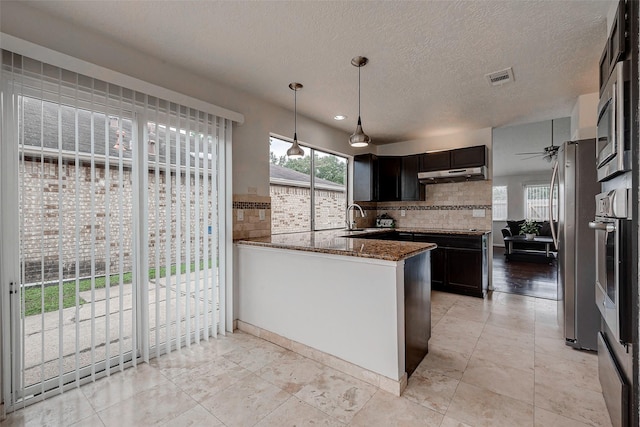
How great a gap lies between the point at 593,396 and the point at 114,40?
13.1 ft

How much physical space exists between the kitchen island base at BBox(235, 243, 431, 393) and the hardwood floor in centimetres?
276

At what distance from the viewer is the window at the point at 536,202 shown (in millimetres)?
8742

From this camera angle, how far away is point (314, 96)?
308 cm

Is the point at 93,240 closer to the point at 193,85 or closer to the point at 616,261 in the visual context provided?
the point at 193,85

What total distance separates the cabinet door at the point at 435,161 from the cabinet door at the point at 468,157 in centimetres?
8

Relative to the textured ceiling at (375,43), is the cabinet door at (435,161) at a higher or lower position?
lower

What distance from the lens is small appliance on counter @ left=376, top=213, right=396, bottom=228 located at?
16.3 feet

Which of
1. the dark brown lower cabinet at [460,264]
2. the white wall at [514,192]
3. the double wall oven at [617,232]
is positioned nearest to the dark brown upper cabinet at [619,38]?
the double wall oven at [617,232]

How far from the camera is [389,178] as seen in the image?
4.80m

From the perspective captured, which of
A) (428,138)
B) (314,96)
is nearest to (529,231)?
(428,138)

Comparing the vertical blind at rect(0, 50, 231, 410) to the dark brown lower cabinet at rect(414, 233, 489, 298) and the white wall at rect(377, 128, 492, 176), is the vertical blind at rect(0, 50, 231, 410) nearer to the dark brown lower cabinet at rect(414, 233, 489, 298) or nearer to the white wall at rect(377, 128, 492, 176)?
the dark brown lower cabinet at rect(414, 233, 489, 298)

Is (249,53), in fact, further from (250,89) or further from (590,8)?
(590,8)

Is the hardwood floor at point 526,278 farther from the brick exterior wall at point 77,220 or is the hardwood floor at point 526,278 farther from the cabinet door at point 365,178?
the brick exterior wall at point 77,220

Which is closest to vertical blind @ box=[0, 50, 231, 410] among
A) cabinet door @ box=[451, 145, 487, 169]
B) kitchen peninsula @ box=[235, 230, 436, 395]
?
kitchen peninsula @ box=[235, 230, 436, 395]
